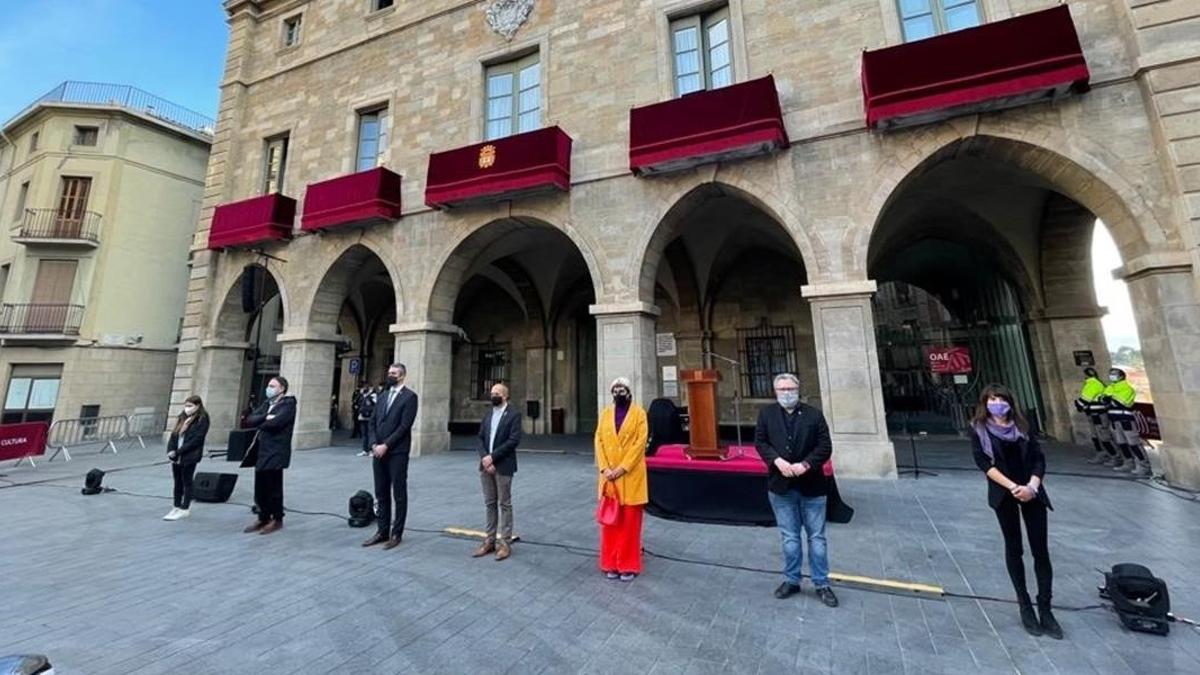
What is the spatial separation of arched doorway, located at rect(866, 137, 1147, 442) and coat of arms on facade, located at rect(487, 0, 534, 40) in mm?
9179

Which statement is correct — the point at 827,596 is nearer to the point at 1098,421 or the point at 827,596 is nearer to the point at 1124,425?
the point at 1124,425

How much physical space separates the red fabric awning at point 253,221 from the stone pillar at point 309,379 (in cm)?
270

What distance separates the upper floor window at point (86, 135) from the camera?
17.3 meters

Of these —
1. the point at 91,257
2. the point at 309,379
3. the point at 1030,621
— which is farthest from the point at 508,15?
the point at 91,257

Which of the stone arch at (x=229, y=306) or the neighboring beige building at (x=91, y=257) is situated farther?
the neighboring beige building at (x=91, y=257)

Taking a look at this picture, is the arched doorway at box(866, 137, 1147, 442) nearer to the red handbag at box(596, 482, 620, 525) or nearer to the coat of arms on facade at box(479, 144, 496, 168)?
the red handbag at box(596, 482, 620, 525)

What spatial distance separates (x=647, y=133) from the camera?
849cm

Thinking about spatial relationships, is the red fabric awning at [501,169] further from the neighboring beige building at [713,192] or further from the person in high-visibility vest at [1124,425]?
the person in high-visibility vest at [1124,425]

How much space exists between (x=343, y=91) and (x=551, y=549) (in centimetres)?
1396

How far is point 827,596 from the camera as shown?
325 centimetres

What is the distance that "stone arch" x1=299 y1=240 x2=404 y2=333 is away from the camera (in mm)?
11781

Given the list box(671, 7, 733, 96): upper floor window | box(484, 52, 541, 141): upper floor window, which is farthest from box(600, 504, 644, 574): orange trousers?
box(484, 52, 541, 141): upper floor window

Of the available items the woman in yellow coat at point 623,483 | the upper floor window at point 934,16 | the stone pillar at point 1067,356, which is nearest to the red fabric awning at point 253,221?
the woman in yellow coat at point 623,483

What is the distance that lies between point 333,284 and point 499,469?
10.2 metres
